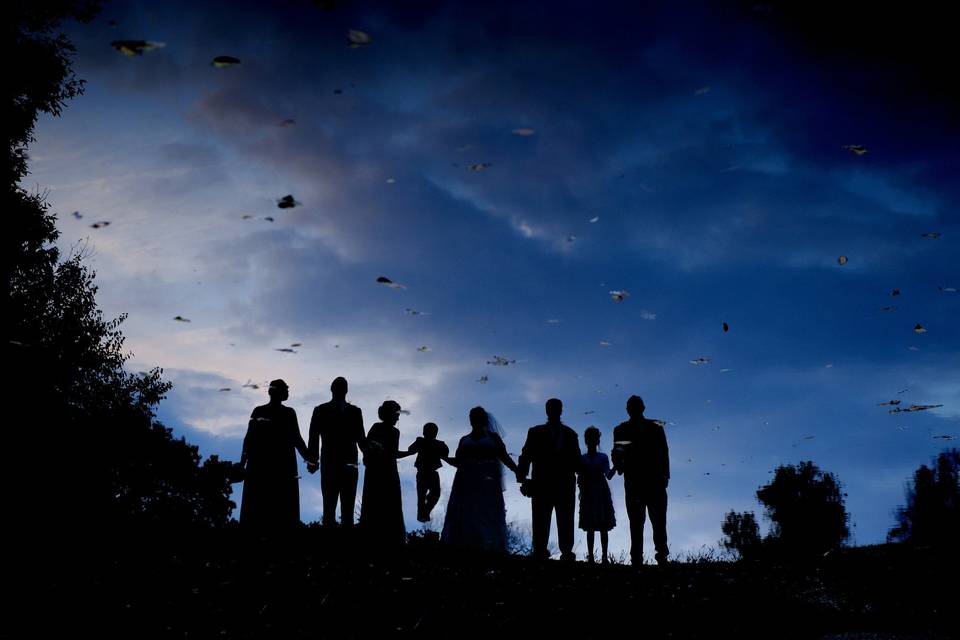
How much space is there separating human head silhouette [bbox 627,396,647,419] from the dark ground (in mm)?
2439

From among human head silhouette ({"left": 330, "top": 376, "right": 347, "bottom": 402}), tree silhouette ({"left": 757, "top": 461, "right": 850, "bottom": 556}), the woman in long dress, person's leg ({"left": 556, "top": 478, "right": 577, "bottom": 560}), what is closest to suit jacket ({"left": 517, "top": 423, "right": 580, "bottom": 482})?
person's leg ({"left": 556, "top": 478, "right": 577, "bottom": 560})

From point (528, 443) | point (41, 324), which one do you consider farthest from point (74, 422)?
point (528, 443)

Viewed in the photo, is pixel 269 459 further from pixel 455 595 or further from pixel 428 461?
pixel 455 595

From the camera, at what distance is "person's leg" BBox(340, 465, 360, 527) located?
12.1m

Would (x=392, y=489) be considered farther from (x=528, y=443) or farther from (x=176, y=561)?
(x=176, y=561)

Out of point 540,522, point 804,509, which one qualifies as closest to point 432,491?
point 540,522

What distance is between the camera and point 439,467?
13.1m

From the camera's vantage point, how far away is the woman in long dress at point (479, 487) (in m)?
12.6

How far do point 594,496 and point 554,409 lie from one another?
370 cm

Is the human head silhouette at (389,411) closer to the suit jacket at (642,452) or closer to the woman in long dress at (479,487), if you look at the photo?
the woman in long dress at (479,487)

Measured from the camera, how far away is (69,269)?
24016 mm

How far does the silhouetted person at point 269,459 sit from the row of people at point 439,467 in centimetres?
2

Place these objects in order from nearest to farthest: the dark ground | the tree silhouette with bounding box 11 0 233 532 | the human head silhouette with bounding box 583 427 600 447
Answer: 1. the dark ground
2. the human head silhouette with bounding box 583 427 600 447
3. the tree silhouette with bounding box 11 0 233 532

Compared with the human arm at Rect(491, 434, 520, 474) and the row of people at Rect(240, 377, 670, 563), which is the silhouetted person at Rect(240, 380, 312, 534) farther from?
the human arm at Rect(491, 434, 520, 474)
